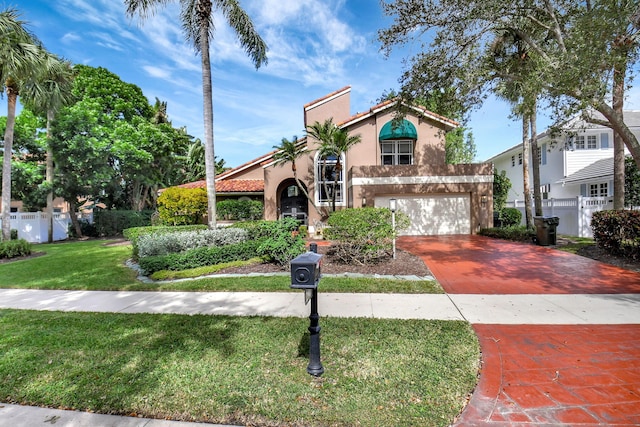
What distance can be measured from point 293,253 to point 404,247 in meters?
5.66

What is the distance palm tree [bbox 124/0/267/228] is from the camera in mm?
10844

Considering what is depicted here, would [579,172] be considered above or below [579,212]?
above

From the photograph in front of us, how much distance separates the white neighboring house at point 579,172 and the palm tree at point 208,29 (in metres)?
16.6

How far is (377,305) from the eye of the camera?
18.2ft

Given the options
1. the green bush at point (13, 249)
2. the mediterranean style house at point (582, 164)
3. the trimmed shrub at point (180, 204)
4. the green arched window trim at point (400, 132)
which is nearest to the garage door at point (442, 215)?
the green arched window trim at point (400, 132)

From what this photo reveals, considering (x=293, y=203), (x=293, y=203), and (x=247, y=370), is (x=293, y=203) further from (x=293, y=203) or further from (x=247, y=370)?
(x=247, y=370)

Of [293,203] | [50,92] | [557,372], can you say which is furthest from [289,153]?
[557,372]

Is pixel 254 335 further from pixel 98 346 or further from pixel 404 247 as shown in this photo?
pixel 404 247

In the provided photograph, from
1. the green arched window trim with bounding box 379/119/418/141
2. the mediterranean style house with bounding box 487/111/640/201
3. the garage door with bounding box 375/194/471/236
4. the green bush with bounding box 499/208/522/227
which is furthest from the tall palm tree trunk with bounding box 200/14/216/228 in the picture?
the mediterranean style house with bounding box 487/111/640/201

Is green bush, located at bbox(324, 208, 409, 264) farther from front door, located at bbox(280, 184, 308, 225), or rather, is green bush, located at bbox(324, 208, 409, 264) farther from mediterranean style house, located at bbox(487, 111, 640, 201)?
mediterranean style house, located at bbox(487, 111, 640, 201)

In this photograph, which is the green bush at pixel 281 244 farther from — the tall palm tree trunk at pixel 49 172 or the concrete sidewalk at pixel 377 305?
the tall palm tree trunk at pixel 49 172

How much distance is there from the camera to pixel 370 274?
7941 mm

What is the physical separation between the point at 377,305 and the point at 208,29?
38.1 ft

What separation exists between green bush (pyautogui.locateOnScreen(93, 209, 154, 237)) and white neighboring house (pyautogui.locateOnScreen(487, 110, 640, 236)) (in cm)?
2737
